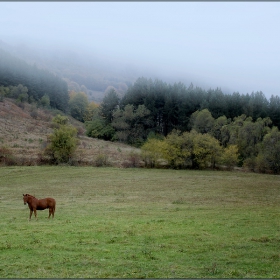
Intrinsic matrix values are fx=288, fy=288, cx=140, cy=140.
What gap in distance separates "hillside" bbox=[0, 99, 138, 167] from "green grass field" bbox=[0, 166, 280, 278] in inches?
1235

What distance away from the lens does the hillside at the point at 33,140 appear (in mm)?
62869

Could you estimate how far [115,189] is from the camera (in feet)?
122

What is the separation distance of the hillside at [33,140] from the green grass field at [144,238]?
1235 inches

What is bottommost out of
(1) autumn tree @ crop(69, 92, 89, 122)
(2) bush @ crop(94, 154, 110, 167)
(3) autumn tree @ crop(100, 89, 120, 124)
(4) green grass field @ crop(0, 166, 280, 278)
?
(4) green grass field @ crop(0, 166, 280, 278)

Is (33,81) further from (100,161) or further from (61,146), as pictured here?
(100,161)

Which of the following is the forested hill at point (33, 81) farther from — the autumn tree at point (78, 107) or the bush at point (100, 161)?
the bush at point (100, 161)

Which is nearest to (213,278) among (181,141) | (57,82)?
(181,141)

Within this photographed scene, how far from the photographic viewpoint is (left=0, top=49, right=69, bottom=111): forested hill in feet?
435

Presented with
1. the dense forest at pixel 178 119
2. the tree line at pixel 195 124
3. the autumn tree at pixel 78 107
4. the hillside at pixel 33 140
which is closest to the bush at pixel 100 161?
the hillside at pixel 33 140

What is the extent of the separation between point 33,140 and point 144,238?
226ft

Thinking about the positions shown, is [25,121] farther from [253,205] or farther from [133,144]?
[253,205]

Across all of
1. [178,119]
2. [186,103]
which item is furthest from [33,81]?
[186,103]

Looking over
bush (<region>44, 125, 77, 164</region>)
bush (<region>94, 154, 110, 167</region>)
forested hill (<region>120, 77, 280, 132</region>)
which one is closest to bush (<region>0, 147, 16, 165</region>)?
bush (<region>44, 125, 77, 164</region>)

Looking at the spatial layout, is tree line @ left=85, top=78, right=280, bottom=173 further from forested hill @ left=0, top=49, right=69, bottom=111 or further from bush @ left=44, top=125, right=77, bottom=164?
forested hill @ left=0, top=49, right=69, bottom=111
